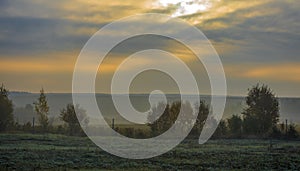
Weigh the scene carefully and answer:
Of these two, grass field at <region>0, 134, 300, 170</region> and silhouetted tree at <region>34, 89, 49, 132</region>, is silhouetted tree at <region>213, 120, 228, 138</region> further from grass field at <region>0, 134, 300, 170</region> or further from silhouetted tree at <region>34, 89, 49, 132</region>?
silhouetted tree at <region>34, 89, 49, 132</region>

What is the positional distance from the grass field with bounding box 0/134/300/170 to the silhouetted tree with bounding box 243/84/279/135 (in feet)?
45.4

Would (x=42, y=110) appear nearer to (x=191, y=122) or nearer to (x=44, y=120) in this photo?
(x=44, y=120)

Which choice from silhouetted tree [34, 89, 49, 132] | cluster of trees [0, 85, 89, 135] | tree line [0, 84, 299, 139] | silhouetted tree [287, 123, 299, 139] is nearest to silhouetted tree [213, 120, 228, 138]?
tree line [0, 84, 299, 139]

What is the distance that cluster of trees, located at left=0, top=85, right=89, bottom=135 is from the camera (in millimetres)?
56500

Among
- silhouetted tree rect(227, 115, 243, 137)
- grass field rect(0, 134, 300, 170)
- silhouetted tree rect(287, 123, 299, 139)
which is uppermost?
silhouetted tree rect(227, 115, 243, 137)

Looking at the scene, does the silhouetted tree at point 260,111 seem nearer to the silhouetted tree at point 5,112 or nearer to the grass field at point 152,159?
the grass field at point 152,159

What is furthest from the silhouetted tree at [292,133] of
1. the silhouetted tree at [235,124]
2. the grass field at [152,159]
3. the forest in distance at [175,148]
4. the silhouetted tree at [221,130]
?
the grass field at [152,159]

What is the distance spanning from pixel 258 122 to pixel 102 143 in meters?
22.2

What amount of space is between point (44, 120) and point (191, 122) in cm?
1889

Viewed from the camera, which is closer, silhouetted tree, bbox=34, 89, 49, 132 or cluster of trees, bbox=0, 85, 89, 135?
cluster of trees, bbox=0, 85, 89, 135

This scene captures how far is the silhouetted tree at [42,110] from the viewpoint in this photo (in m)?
59.3

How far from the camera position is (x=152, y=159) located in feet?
107

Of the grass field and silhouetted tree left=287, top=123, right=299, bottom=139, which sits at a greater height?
silhouetted tree left=287, top=123, right=299, bottom=139

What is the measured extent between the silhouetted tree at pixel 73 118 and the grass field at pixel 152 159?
49.3 ft
